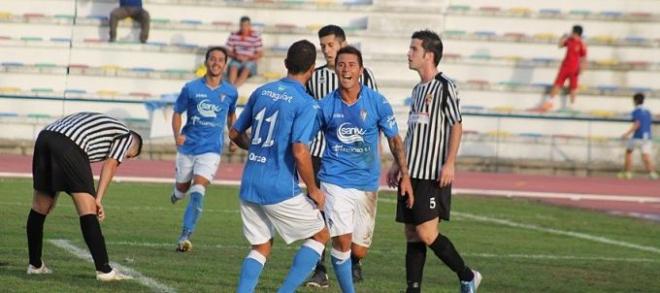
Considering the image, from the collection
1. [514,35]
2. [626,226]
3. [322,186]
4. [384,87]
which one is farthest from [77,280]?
[514,35]

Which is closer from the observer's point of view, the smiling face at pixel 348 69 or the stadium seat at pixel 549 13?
the smiling face at pixel 348 69

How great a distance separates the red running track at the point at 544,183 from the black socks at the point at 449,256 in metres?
11.9

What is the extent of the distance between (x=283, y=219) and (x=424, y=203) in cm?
184

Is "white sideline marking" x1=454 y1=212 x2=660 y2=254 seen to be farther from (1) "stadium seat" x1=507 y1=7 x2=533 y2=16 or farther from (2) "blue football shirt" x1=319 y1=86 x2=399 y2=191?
(1) "stadium seat" x1=507 y1=7 x2=533 y2=16

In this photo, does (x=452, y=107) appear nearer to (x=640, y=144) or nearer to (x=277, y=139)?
(x=277, y=139)

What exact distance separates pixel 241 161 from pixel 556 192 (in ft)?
23.2

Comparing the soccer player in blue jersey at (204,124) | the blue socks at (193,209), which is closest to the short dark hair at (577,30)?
the soccer player in blue jersey at (204,124)

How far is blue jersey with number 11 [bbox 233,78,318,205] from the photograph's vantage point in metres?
9.98

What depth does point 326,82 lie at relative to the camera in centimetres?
1293

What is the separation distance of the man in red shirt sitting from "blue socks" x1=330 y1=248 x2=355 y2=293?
23.2 metres

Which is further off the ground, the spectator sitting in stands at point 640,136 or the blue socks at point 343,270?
the blue socks at point 343,270

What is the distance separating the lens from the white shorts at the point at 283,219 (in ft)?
33.0

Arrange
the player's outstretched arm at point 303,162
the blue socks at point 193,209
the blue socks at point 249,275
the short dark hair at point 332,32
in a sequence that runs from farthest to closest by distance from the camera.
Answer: the blue socks at point 193,209, the short dark hair at point 332,32, the blue socks at point 249,275, the player's outstretched arm at point 303,162

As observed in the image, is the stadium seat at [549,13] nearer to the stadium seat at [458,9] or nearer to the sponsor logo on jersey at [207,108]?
the stadium seat at [458,9]
